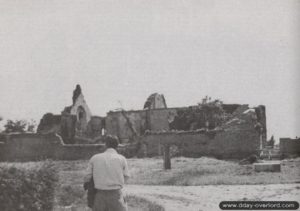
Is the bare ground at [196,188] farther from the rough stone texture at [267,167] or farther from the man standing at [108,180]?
the man standing at [108,180]

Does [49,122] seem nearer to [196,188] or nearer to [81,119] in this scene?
[81,119]

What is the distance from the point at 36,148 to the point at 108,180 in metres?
24.1

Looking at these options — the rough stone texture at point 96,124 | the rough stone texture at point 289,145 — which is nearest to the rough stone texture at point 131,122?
the rough stone texture at point 96,124

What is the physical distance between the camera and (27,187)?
28.9 ft

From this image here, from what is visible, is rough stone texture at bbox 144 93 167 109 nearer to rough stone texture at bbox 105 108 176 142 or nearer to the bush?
rough stone texture at bbox 105 108 176 142

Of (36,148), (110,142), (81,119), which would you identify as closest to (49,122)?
(81,119)

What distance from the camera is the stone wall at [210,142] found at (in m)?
25.4

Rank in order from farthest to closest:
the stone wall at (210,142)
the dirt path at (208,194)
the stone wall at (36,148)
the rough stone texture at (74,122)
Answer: the rough stone texture at (74,122), the stone wall at (36,148), the stone wall at (210,142), the dirt path at (208,194)

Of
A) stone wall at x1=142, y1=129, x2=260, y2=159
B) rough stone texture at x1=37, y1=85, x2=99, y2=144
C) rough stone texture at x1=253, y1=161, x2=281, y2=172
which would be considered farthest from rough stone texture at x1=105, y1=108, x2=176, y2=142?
rough stone texture at x1=253, y1=161, x2=281, y2=172

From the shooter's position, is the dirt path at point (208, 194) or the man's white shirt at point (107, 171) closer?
the man's white shirt at point (107, 171)

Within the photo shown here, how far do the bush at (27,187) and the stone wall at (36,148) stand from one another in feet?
60.5

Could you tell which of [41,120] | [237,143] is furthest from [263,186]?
[41,120]

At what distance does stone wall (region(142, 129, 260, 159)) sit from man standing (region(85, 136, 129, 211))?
63.3 ft

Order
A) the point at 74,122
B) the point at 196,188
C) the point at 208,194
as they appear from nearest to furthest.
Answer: the point at 208,194 → the point at 196,188 → the point at 74,122
